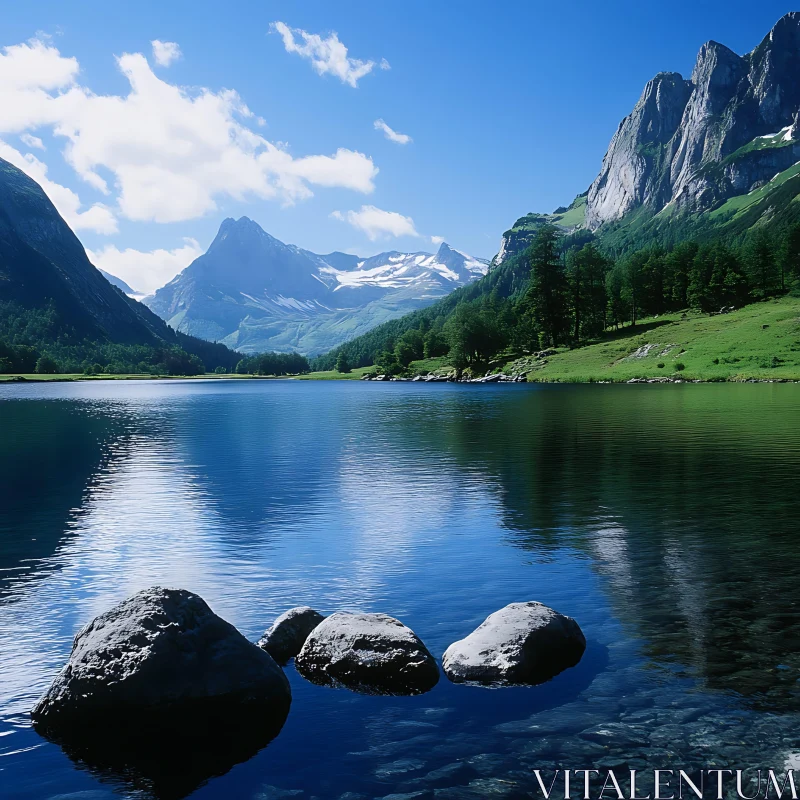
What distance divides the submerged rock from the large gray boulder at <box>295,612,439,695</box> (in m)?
1.36

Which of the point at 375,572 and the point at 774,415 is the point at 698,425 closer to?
the point at 774,415

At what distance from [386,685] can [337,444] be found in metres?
45.0

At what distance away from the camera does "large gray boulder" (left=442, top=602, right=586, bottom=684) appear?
1444 centimetres

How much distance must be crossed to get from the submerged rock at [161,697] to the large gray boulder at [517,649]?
395cm

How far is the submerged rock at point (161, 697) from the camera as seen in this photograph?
11.9m

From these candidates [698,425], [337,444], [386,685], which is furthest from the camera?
[698,425]

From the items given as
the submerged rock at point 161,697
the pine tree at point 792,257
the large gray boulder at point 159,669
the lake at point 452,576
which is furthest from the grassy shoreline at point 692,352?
the submerged rock at point 161,697

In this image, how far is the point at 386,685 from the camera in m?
14.2

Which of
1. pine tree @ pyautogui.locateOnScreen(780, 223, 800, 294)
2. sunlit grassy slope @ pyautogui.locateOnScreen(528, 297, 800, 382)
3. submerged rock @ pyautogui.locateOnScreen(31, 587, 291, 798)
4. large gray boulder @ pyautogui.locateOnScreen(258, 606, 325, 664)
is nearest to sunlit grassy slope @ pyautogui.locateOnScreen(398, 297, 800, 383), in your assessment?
sunlit grassy slope @ pyautogui.locateOnScreen(528, 297, 800, 382)

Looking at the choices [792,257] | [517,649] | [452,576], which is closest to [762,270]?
[792,257]

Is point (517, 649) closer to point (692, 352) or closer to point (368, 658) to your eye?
point (368, 658)

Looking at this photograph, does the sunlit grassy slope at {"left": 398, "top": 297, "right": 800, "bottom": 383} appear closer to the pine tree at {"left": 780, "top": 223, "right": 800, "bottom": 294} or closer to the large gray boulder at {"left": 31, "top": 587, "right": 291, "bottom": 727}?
the pine tree at {"left": 780, "top": 223, "right": 800, "bottom": 294}

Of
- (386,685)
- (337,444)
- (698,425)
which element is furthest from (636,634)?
(698,425)

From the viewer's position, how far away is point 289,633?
16312mm
